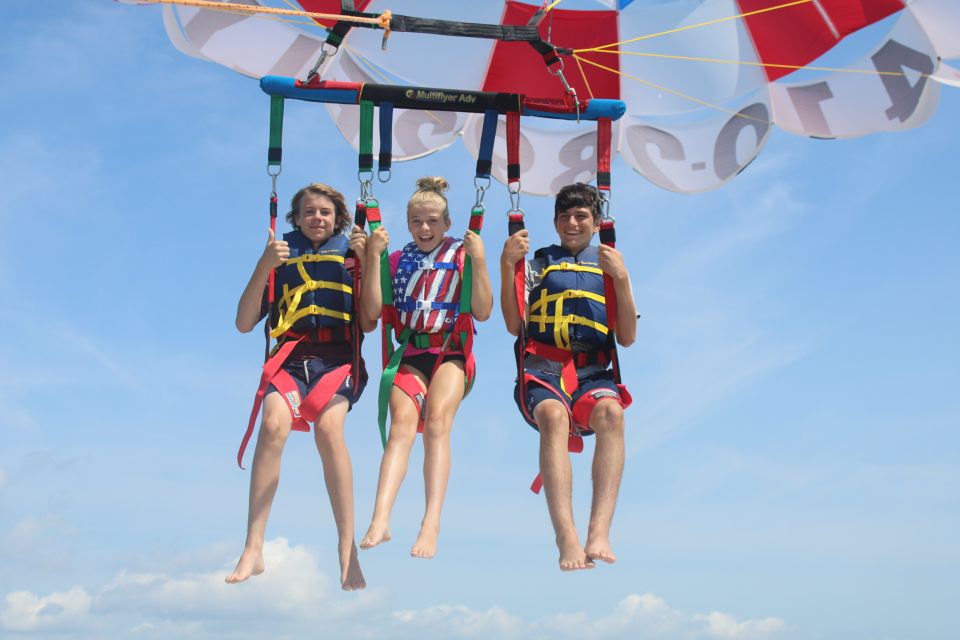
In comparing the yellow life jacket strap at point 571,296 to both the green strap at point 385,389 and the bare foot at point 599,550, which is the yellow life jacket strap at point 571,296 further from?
the bare foot at point 599,550

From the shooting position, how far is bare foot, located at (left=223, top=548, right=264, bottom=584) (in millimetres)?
5447

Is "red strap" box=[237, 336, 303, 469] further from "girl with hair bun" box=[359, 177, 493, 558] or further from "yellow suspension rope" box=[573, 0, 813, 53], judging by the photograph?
"yellow suspension rope" box=[573, 0, 813, 53]

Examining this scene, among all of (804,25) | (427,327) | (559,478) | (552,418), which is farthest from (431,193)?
(804,25)

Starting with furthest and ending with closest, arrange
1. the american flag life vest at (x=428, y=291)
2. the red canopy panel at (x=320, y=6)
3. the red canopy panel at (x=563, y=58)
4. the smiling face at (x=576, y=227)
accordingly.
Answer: the red canopy panel at (x=563, y=58)
the red canopy panel at (x=320, y=6)
the smiling face at (x=576, y=227)
the american flag life vest at (x=428, y=291)

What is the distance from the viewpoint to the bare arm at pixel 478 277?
574 centimetres

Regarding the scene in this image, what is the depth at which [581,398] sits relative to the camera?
582cm

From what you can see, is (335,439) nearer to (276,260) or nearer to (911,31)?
(276,260)

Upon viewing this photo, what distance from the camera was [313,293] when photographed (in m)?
5.98

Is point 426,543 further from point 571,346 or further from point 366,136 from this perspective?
point 366,136

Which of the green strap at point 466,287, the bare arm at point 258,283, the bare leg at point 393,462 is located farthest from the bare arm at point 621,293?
the bare arm at point 258,283

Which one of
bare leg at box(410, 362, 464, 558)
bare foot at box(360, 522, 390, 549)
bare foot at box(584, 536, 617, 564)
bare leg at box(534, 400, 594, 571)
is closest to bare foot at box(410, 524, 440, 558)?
bare leg at box(410, 362, 464, 558)

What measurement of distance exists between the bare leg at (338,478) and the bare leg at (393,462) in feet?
0.84

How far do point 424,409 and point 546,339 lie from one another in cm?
73

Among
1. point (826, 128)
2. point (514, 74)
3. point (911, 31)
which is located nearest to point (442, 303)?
point (514, 74)
